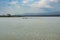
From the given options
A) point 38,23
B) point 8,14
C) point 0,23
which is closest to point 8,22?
point 0,23

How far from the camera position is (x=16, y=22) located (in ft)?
23.1

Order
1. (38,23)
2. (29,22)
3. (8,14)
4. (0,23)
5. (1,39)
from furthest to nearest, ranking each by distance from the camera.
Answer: (38,23)
(29,22)
(0,23)
(8,14)
(1,39)

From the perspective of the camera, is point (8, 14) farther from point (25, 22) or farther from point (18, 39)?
point (25, 22)

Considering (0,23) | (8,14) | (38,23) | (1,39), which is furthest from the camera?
(38,23)

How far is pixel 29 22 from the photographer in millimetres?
6883

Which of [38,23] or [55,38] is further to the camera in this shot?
[38,23]

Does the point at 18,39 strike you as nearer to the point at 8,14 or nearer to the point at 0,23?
the point at 8,14

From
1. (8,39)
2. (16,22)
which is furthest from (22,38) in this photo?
(16,22)

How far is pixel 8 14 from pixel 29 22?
7.14 ft

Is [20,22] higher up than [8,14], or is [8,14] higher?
[8,14]

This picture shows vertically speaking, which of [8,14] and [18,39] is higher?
[8,14]

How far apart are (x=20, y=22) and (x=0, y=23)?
1.03 m

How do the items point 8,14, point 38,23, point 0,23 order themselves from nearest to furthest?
1. point 8,14
2. point 0,23
3. point 38,23

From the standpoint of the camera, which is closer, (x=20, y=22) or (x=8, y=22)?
(x=8, y=22)
